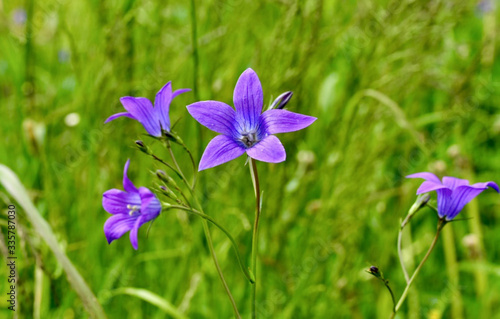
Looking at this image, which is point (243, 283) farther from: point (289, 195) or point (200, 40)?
point (200, 40)

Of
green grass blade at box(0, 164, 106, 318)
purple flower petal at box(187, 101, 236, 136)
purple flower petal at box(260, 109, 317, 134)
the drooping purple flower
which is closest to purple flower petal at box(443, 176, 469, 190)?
purple flower petal at box(260, 109, 317, 134)

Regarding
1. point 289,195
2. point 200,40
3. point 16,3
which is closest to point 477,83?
point 289,195

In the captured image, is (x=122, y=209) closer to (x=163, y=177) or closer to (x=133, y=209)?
(x=133, y=209)

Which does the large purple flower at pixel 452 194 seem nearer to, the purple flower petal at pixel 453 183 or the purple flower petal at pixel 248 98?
the purple flower petal at pixel 453 183

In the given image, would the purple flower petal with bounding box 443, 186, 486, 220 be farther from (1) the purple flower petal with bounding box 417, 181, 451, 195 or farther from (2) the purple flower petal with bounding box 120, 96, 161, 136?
(2) the purple flower petal with bounding box 120, 96, 161, 136

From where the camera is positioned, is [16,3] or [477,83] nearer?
[477,83]

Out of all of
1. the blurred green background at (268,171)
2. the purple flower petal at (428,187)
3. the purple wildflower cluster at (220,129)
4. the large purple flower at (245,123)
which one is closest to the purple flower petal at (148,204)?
the purple wildflower cluster at (220,129)
